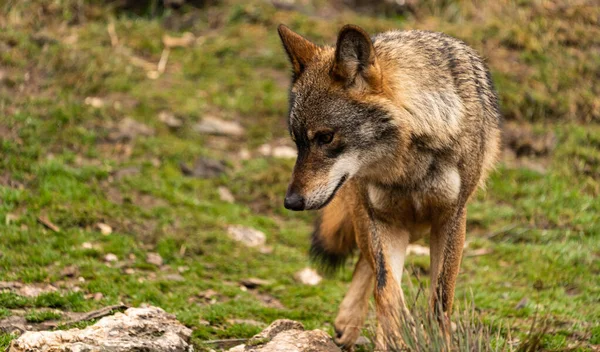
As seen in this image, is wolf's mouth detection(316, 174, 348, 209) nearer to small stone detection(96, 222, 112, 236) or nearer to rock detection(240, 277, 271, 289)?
rock detection(240, 277, 271, 289)

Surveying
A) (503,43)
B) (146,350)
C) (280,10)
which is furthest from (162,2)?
(146,350)

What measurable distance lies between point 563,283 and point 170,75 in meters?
6.79

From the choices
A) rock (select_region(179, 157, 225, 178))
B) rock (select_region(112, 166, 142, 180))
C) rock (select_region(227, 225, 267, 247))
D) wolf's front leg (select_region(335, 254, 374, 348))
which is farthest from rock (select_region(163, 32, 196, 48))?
wolf's front leg (select_region(335, 254, 374, 348))

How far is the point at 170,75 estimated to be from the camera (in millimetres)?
11906

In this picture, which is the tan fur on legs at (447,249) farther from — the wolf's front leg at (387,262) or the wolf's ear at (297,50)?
the wolf's ear at (297,50)

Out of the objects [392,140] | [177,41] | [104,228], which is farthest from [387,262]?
[177,41]

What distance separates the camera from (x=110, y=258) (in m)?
7.23

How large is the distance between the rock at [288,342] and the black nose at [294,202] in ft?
2.57

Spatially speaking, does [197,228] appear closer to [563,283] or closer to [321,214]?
[321,214]

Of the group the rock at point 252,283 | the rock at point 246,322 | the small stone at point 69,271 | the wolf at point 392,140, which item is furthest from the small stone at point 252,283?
the wolf at point 392,140

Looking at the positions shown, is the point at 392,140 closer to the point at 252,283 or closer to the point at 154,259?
the point at 252,283

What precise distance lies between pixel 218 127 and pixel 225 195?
1697 millimetres

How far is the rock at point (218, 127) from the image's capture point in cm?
1065

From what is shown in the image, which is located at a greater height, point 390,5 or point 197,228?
point 390,5
